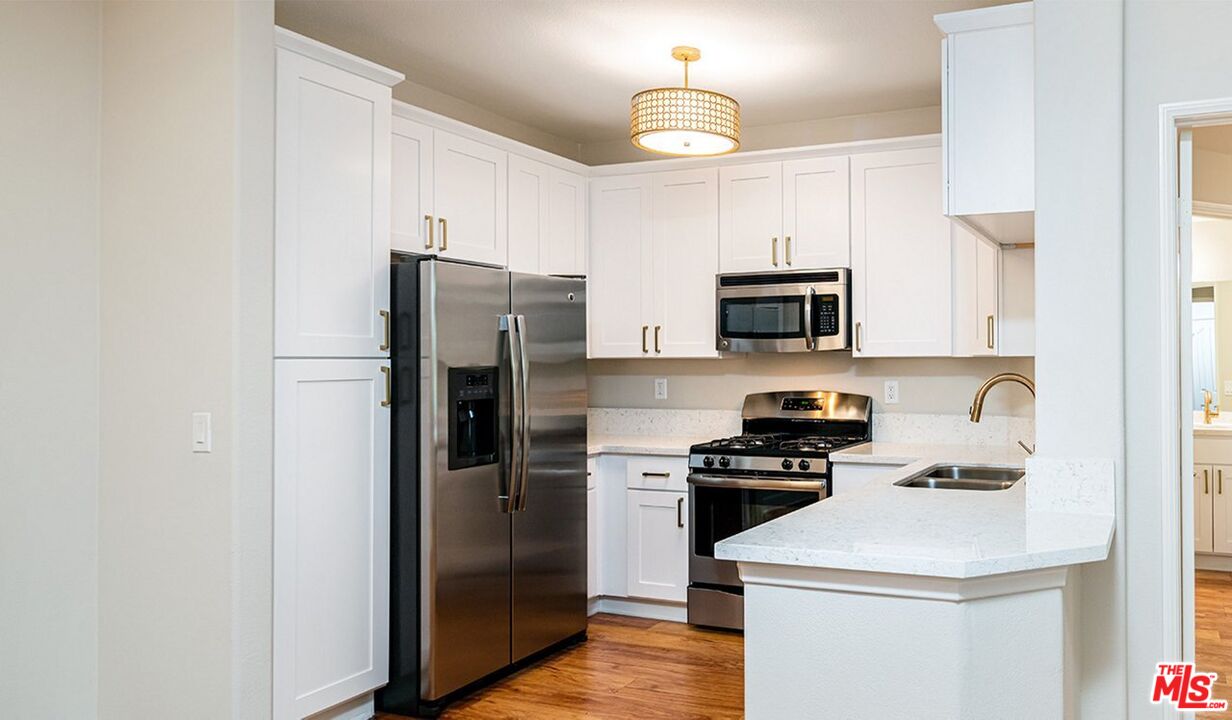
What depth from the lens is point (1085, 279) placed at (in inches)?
95.9

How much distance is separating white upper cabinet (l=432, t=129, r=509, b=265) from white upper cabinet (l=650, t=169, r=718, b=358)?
96cm

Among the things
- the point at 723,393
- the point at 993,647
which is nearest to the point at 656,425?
the point at 723,393

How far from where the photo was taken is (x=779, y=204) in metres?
4.79

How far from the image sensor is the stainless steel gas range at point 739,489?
439cm

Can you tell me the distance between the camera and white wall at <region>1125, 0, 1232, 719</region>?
2.43 m

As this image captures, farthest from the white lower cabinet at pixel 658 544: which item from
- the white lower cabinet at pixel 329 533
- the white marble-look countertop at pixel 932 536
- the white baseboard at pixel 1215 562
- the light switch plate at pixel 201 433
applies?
the white baseboard at pixel 1215 562

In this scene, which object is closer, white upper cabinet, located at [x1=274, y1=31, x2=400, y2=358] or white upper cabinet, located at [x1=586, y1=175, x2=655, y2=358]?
white upper cabinet, located at [x1=274, y1=31, x2=400, y2=358]

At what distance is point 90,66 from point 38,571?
1.59 m

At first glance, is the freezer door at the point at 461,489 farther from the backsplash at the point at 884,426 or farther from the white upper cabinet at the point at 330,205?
the backsplash at the point at 884,426

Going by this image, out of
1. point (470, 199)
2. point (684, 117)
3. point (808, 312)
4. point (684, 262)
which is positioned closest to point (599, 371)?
point (684, 262)

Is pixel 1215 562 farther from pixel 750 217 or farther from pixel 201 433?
pixel 201 433

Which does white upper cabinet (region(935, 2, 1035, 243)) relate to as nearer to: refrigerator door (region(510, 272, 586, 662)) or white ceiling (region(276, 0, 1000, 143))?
white ceiling (region(276, 0, 1000, 143))

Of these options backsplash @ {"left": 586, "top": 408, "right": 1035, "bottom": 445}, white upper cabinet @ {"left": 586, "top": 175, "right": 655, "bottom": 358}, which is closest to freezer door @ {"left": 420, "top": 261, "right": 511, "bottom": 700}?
backsplash @ {"left": 586, "top": 408, "right": 1035, "bottom": 445}

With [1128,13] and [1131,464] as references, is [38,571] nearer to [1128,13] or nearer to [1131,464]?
[1131,464]
